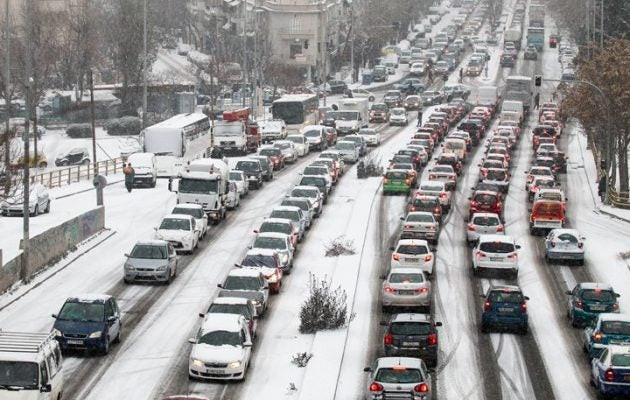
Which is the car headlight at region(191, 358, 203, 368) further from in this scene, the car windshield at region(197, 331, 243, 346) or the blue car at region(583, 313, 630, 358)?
the blue car at region(583, 313, 630, 358)

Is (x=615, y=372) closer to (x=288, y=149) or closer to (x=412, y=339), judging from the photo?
(x=412, y=339)

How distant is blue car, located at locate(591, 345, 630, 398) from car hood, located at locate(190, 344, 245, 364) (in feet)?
28.6

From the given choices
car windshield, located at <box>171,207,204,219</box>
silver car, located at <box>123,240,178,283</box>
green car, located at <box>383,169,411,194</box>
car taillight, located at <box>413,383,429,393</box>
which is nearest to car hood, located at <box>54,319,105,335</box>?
silver car, located at <box>123,240,178,283</box>

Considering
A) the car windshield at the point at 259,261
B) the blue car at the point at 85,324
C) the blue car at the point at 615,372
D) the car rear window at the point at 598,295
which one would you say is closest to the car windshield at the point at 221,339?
the blue car at the point at 85,324

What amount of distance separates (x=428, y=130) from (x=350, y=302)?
46373 millimetres

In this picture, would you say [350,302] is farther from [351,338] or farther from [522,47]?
[522,47]

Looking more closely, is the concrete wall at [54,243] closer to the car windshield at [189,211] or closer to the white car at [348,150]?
the car windshield at [189,211]

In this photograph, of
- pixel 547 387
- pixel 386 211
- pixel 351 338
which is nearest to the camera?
pixel 547 387

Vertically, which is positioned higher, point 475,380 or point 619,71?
point 619,71

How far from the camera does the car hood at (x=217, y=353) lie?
114 feet

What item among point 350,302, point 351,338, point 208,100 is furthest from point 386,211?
point 208,100

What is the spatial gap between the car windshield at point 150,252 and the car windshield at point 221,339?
1176cm

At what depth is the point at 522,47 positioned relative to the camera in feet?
604

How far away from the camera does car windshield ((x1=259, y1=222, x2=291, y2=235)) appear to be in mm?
52844
